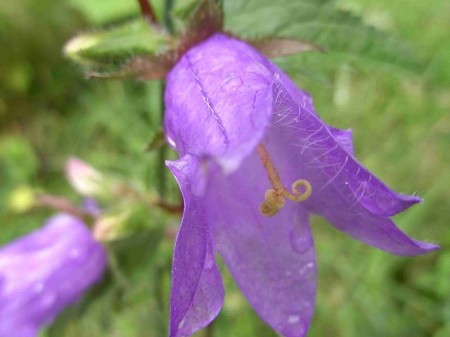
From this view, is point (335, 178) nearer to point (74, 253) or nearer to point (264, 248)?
point (264, 248)

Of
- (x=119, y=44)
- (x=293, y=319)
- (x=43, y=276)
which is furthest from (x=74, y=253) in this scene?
(x=293, y=319)

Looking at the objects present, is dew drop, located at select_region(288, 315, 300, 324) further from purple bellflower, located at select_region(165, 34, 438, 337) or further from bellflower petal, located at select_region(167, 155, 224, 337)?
bellflower petal, located at select_region(167, 155, 224, 337)

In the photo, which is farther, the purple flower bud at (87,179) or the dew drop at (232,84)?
the purple flower bud at (87,179)

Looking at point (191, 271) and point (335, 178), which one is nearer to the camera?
point (191, 271)

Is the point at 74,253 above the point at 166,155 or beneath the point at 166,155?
beneath

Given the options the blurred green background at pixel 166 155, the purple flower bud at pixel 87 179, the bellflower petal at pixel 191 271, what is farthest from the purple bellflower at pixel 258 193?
the purple flower bud at pixel 87 179

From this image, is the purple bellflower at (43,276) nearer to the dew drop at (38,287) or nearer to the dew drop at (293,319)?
the dew drop at (38,287)
